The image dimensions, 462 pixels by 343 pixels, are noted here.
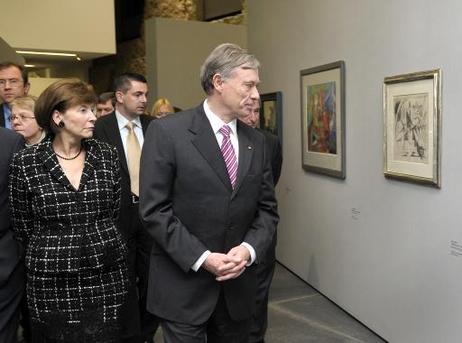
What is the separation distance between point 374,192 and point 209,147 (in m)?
2.14

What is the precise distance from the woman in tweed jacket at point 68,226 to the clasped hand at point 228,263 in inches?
20.3

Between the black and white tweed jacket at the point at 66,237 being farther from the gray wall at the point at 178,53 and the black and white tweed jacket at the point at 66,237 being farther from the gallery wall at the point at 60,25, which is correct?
the gray wall at the point at 178,53

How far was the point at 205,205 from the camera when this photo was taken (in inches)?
85.7

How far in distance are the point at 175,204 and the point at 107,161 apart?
1.56 feet

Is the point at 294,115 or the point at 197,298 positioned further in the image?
the point at 294,115

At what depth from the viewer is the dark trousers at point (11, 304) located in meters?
2.55

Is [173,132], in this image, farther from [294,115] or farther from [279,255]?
[279,255]

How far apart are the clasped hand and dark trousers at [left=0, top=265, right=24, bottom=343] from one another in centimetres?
105

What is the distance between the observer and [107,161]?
8.16 ft

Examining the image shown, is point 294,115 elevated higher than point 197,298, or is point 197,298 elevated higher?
point 294,115

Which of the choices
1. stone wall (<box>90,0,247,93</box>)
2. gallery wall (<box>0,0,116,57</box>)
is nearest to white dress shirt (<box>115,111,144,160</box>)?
gallery wall (<box>0,0,116,57</box>)

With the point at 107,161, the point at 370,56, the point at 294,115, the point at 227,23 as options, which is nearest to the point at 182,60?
the point at 227,23

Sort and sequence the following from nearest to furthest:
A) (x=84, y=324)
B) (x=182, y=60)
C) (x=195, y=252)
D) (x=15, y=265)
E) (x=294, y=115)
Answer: (x=195, y=252) → (x=84, y=324) → (x=15, y=265) → (x=294, y=115) → (x=182, y=60)

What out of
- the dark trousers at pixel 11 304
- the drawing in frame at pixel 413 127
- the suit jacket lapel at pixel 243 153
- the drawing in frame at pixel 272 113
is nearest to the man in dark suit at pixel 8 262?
the dark trousers at pixel 11 304
